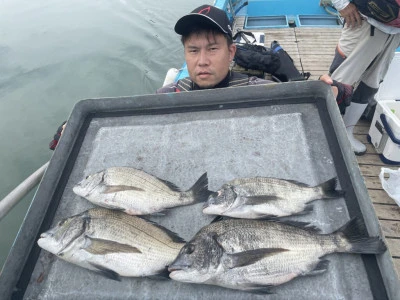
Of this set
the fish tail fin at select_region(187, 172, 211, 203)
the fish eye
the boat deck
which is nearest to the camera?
the fish eye

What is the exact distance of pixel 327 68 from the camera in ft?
18.2

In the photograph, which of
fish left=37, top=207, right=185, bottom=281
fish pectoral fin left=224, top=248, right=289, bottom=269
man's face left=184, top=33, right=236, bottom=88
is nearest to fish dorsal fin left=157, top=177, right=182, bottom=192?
fish left=37, top=207, right=185, bottom=281

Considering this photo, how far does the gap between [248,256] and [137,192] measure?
78cm

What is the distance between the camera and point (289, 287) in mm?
1444

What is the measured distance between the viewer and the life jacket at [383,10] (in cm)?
291

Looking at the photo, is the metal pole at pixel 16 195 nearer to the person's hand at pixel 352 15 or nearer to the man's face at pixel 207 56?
the man's face at pixel 207 56

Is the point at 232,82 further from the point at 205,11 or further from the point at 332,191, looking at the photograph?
the point at 332,191

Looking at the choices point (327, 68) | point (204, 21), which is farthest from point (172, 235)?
point (327, 68)

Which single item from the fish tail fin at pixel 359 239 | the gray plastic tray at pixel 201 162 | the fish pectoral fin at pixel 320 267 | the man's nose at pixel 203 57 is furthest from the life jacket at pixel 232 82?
the fish pectoral fin at pixel 320 267

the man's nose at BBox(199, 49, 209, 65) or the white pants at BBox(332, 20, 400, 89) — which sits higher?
the man's nose at BBox(199, 49, 209, 65)

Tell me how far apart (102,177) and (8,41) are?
12.5 meters

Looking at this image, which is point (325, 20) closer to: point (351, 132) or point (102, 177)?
point (351, 132)

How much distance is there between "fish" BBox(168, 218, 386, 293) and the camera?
4.76 ft

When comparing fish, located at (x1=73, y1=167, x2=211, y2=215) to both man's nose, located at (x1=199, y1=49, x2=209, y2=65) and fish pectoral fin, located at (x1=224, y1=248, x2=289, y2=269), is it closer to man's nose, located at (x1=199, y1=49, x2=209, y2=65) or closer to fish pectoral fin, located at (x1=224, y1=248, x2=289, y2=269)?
fish pectoral fin, located at (x1=224, y1=248, x2=289, y2=269)
